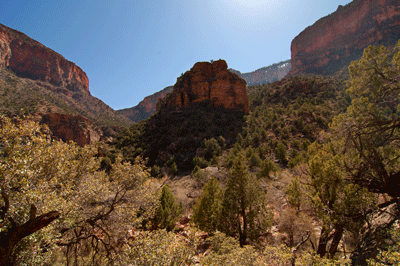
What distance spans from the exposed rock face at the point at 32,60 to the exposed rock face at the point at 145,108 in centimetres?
3939

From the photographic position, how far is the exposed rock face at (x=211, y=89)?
51.4 meters

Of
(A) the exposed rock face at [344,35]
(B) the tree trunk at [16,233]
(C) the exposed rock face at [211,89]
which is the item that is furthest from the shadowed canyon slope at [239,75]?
(B) the tree trunk at [16,233]

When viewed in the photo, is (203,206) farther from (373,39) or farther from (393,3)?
(393,3)

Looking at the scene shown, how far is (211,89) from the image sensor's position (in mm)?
52500

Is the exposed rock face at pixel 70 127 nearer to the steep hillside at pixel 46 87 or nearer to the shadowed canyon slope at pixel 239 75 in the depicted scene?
the steep hillside at pixel 46 87

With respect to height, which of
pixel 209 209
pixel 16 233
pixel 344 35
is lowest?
pixel 209 209

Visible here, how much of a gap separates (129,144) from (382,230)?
4531 centimetres

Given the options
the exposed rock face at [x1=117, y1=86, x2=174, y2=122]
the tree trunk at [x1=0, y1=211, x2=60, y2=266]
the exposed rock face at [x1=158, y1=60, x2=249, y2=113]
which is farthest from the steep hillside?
the tree trunk at [x1=0, y1=211, x2=60, y2=266]

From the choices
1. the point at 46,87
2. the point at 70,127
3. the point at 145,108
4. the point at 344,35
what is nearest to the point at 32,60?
the point at 46,87

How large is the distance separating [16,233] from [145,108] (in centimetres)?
13963

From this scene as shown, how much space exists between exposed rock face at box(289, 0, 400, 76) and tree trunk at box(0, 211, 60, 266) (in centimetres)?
9452

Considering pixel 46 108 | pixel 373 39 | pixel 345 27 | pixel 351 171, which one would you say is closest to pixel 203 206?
pixel 351 171

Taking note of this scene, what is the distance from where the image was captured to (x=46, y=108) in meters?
47.5

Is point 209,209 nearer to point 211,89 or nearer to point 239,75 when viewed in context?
point 211,89
